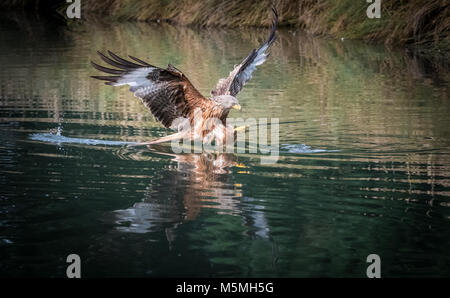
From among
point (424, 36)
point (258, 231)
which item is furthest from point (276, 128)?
point (424, 36)

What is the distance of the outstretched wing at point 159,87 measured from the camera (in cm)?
748

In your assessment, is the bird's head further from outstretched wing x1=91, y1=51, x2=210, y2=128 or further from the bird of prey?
outstretched wing x1=91, y1=51, x2=210, y2=128

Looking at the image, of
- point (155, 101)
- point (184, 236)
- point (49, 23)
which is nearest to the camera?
point (184, 236)

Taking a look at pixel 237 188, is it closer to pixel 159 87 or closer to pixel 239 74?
pixel 159 87

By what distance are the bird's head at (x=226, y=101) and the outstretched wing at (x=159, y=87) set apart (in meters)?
0.12

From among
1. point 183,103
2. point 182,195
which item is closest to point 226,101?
point 183,103

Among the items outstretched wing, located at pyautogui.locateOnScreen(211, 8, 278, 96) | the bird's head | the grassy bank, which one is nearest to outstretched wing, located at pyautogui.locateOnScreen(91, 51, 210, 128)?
the bird's head

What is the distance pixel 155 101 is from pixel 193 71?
288 inches

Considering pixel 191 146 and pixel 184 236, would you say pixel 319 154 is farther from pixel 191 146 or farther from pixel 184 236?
pixel 184 236

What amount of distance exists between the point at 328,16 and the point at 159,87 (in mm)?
15994

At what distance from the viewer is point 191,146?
839 centimetres

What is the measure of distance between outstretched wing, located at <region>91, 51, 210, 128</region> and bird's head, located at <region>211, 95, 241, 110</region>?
0.12 metres

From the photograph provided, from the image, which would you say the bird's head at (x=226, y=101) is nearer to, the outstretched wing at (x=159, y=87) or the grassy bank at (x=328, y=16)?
the outstretched wing at (x=159, y=87)

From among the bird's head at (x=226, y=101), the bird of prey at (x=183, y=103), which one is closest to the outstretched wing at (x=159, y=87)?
the bird of prey at (x=183, y=103)
